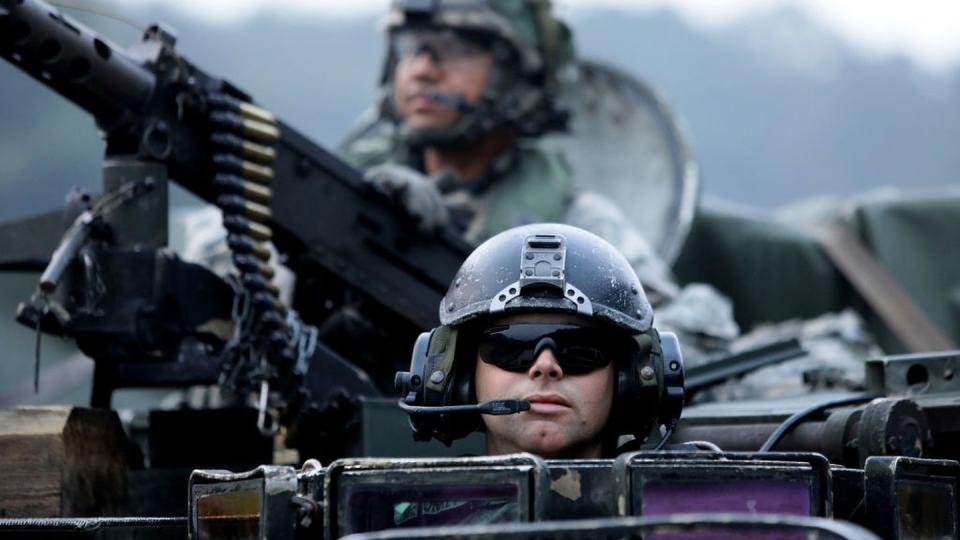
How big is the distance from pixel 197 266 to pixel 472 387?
217 centimetres

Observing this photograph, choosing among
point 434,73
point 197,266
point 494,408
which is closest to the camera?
point 494,408

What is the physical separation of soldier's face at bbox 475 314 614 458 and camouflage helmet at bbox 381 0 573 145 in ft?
20.6

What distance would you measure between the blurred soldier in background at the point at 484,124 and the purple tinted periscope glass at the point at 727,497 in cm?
637

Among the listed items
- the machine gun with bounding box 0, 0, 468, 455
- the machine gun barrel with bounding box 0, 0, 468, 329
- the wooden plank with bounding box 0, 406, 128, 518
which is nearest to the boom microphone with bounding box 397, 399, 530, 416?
the wooden plank with bounding box 0, 406, 128, 518

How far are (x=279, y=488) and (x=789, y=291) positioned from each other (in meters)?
9.30

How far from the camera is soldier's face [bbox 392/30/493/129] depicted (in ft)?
38.1

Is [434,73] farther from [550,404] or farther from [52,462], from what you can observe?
[550,404]

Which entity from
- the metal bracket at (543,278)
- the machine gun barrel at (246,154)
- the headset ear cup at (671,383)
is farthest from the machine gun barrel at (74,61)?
the headset ear cup at (671,383)

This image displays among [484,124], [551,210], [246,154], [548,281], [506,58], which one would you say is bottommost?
[548,281]

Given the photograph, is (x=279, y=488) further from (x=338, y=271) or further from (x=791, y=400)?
(x=338, y=271)

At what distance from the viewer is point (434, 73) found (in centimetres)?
1166

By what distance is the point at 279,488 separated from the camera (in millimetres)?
4711

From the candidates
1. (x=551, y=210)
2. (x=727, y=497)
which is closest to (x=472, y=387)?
(x=727, y=497)

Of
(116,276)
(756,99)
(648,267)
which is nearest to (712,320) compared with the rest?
(648,267)
